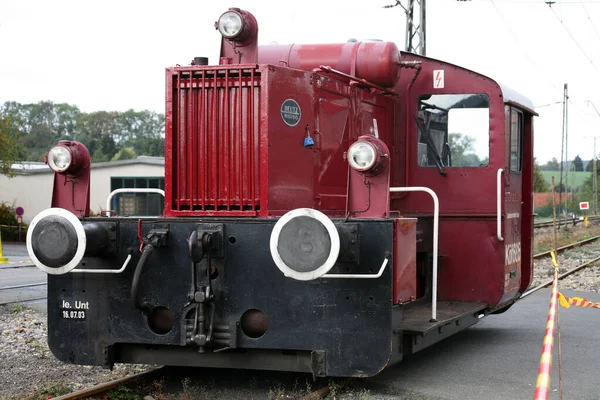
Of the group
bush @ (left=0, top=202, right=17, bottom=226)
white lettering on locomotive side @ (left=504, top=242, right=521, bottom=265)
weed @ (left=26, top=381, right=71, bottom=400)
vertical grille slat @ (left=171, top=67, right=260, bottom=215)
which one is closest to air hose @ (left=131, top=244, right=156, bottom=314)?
vertical grille slat @ (left=171, top=67, right=260, bottom=215)

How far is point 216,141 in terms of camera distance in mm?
6430

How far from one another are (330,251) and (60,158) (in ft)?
8.18

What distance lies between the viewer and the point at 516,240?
8.96 m

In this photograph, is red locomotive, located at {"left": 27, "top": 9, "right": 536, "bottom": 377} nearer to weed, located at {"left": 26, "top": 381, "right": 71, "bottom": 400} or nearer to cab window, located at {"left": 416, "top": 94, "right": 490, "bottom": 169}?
weed, located at {"left": 26, "top": 381, "right": 71, "bottom": 400}

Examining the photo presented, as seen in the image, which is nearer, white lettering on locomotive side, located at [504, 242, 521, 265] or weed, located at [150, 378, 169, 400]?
weed, located at [150, 378, 169, 400]

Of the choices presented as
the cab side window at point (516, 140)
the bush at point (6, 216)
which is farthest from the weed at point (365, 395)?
the bush at point (6, 216)

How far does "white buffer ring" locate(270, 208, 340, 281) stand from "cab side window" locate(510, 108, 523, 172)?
151 inches

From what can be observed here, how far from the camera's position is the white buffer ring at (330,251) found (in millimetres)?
5445

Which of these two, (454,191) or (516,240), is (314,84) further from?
(516,240)

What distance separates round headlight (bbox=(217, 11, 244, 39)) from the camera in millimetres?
6469

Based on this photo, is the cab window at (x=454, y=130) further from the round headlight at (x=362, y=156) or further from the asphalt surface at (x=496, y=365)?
the round headlight at (x=362, y=156)

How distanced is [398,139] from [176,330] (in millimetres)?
3367

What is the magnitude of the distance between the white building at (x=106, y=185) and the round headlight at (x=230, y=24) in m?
27.0

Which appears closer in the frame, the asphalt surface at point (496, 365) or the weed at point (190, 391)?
the weed at point (190, 391)
